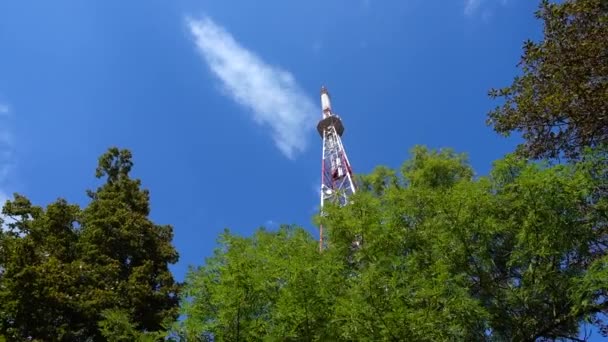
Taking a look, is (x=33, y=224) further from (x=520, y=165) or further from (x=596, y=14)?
(x=596, y=14)

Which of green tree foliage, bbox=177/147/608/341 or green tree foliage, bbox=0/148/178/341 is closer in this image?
green tree foliage, bbox=177/147/608/341

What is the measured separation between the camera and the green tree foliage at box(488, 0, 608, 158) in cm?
730

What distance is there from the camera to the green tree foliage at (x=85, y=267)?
10484 millimetres

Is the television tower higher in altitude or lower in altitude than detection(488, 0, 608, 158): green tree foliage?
higher

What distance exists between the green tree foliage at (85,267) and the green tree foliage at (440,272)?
2.93m

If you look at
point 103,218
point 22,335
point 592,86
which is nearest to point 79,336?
point 22,335

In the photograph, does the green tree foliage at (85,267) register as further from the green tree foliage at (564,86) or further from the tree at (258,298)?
the green tree foliage at (564,86)

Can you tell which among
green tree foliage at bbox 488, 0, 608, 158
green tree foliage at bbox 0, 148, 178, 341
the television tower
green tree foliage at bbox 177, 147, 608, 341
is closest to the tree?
green tree foliage at bbox 177, 147, 608, 341

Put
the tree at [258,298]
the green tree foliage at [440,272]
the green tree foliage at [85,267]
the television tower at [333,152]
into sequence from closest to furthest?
the green tree foliage at [440,272] → the tree at [258,298] → the green tree foliage at [85,267] → the television tower at [333,152]

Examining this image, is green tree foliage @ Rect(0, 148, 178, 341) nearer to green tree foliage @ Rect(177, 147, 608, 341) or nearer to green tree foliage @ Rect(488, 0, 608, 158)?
green tree foliage @ Rect(177, 147, 608, 341)

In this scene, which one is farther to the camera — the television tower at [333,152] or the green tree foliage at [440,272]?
the television tower at [333,152]

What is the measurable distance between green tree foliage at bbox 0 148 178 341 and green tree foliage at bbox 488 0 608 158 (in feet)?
23.7

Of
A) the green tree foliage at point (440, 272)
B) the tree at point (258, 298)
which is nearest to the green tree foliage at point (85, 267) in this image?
the tree at point (258, 298)

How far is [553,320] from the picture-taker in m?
6.77
